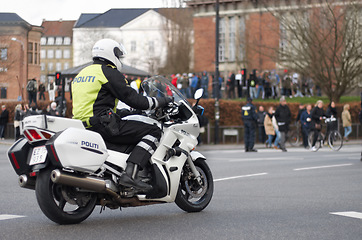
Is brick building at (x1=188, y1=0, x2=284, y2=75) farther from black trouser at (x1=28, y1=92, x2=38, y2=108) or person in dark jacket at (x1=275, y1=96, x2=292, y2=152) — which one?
person in dark jacket at (x1=275, y1=96, x2=292, y2=152)

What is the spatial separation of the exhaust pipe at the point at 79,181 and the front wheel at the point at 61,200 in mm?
148

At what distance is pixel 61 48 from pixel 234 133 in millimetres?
124434

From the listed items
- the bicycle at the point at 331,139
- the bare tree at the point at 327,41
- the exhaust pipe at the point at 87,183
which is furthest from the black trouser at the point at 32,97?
the exhaust pipe at the point at 87,183

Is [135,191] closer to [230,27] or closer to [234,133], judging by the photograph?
[234,133]

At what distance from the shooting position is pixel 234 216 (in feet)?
25.7

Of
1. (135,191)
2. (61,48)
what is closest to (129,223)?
(135,191)

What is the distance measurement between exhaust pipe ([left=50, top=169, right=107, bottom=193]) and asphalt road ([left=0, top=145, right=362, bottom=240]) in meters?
0.40

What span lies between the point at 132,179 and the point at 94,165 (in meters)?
0.55

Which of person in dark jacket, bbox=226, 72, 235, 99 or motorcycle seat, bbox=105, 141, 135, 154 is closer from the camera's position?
motorcycle seat, bbox=105, 141, 135, 154

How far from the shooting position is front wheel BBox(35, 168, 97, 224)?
21.2 ft

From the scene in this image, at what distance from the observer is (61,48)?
498 feet

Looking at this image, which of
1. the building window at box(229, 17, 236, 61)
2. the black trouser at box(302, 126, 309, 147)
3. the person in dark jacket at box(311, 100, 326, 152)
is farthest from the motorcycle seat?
the building window at box(229, 17, 236, 61)

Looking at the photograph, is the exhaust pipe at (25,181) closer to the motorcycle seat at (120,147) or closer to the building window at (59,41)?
the motorcycle seat at (120,147)

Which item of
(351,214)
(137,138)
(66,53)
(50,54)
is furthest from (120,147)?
(50,54)
